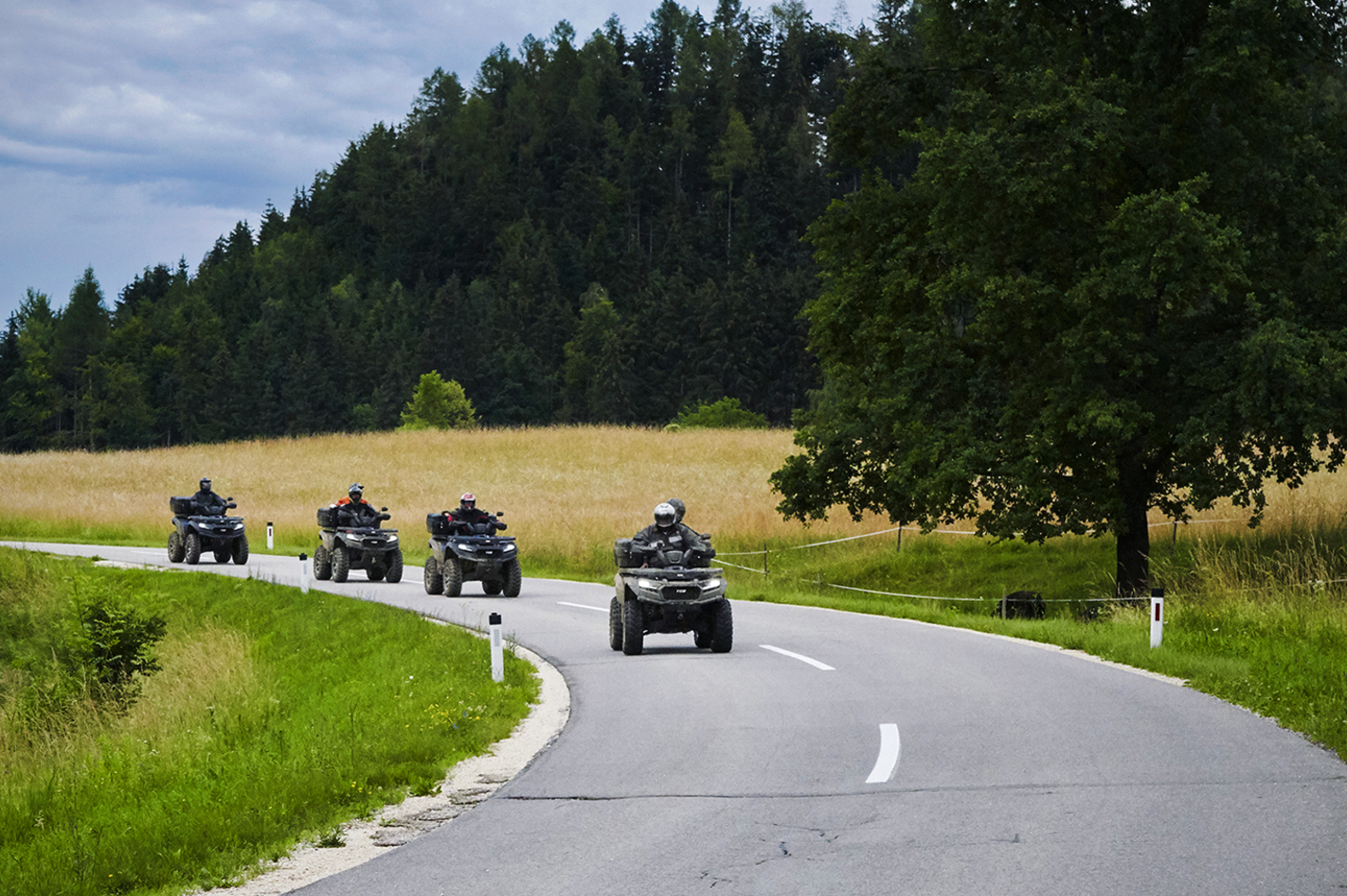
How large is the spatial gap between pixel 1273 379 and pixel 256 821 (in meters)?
17.1

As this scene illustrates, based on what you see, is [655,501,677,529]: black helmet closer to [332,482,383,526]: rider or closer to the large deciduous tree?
the large deciduous tree

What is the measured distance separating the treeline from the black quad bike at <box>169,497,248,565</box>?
71.2 metres

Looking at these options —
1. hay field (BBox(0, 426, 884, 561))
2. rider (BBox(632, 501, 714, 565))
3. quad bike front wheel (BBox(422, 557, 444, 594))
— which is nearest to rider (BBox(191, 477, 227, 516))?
hay field (BBox(0, 426, 884, 561))

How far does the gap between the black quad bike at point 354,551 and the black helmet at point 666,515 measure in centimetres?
1240

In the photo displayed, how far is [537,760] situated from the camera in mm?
9352

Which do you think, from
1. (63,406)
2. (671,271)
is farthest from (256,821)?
(63,406)

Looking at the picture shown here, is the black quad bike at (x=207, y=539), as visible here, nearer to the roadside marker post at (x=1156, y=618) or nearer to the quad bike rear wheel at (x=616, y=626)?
the quad bike rear wheel at (x=616, y=626)

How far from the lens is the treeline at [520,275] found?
4341 inches

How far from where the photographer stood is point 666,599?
A: 15.1 metres

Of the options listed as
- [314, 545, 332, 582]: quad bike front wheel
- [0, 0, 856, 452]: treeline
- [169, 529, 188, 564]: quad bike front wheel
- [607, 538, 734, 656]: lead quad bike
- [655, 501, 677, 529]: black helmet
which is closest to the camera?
[607, 538, 734, 656]: lead quad bike

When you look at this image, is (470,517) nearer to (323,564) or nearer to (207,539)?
(323,564)

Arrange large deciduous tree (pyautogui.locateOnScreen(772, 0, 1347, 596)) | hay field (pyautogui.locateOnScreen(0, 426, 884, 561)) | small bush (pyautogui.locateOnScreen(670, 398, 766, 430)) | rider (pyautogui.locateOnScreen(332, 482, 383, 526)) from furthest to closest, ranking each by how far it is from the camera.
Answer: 1. small bush (pyautogui.locateOnScreen(670, 398, 766, 430))
2. hay field (pyautogui.locateOnScreen(0, 426, 884, 561))
3. rider (pyautogui.locateOnScreen(332, 482, 383, 526))
4. large deciduous tree (pyautogui.locateOnScreen(772, 0, 1347, 596))

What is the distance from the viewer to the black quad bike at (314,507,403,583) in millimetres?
27266

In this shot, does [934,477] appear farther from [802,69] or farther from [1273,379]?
[802,69]
